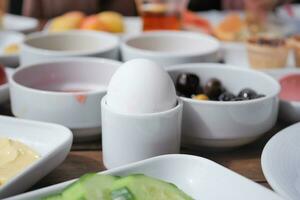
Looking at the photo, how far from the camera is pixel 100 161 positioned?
2.31 feet

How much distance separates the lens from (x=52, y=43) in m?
1.05

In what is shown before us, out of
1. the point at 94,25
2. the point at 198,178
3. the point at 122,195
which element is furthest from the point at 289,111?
the point at 94,25

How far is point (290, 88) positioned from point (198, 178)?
0.36 metres

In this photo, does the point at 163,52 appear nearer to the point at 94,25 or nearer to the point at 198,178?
→ the point at 94,25

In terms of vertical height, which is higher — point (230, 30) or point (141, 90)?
point (141, 90)

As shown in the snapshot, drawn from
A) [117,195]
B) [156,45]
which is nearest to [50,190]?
[117,195]

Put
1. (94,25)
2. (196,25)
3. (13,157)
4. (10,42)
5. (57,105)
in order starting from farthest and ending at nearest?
(196,25), (10,42), (94,25), (57,105), (13,157)

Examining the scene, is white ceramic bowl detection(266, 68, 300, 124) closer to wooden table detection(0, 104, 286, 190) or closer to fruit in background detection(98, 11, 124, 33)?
wooden table detection(0, 104, 286, 190)

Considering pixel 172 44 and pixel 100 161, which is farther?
pixel 172 44

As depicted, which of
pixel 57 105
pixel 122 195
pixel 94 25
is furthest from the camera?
pixel 94 25

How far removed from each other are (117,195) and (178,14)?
34.4 inches

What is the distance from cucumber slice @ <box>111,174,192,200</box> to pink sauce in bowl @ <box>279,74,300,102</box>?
402 mm

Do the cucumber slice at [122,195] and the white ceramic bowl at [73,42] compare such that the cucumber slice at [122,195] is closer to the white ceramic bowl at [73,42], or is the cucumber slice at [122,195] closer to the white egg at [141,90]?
the white egg at [141,90]

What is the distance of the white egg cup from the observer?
2.08 feet
